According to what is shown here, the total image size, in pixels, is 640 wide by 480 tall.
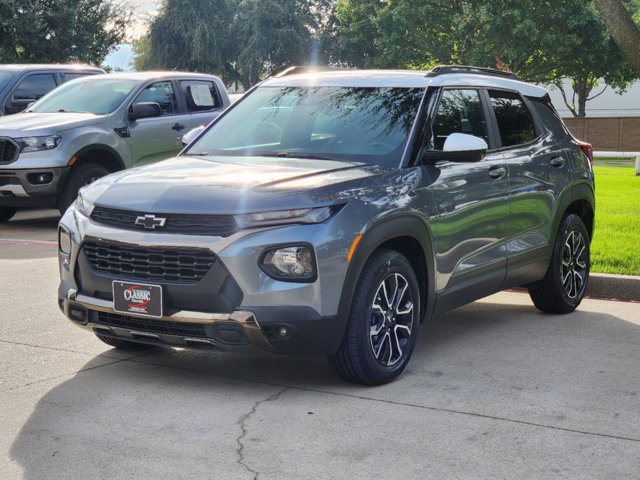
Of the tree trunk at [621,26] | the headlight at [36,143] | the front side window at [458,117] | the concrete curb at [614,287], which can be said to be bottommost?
the concrete curb at [614,287]

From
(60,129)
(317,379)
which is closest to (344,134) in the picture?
(317,379)

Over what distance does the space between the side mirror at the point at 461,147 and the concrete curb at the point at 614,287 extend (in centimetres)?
321

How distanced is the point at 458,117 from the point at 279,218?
2.02m

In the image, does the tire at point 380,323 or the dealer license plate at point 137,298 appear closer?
the dealer license plate at point 137,298

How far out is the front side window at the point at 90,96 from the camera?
44.4 ft

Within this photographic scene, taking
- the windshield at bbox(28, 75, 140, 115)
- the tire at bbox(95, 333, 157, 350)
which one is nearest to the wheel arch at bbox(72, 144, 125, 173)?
the windshield at bbox(28, 75, 140, 115)

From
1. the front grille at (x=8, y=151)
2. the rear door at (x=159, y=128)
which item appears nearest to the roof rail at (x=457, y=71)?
the rear door at (x=159, y=128)

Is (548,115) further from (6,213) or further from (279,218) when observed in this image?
(6,213)

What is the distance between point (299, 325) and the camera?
17.5ft

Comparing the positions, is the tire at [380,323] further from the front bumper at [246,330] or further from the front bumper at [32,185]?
the front bumper at [32,185]

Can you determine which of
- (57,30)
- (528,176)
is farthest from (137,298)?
(57,30)

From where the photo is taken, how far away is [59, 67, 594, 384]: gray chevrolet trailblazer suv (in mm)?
5340

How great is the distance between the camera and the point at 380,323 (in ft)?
19.1

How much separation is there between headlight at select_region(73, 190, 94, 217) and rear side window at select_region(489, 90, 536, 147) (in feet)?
9.71
